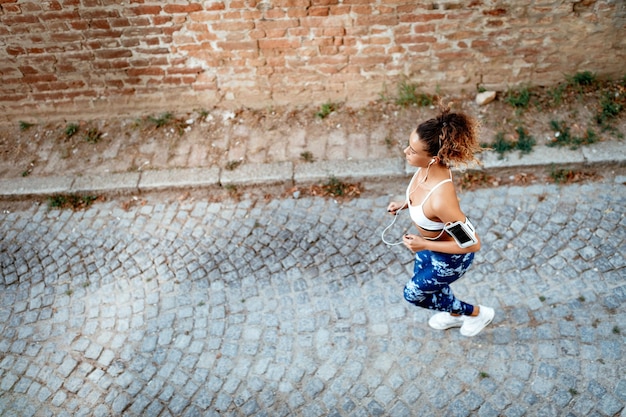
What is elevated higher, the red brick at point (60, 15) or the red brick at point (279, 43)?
the red brick at point (60, 15)

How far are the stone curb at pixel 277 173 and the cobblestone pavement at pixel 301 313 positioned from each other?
26 centimetres

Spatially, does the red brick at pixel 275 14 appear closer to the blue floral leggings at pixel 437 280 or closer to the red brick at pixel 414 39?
the red brick at pixel 414 39

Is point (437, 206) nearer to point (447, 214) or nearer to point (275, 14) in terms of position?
point (447, 214)

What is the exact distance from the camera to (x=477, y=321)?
3.92 meters

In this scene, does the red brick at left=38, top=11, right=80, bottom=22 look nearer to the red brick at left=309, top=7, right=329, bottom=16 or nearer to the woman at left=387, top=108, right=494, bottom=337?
the red brick at left=309, top=7, right=329, bottom=16

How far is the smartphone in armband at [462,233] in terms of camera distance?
117 inches

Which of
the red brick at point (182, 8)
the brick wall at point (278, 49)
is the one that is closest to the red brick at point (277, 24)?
the brick wall at point (278, 49)

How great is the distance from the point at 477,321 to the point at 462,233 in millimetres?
1262

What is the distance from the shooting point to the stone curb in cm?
502

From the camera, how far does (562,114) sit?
543 cm

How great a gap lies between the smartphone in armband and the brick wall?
3.06 metres

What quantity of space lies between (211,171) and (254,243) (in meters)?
1.11

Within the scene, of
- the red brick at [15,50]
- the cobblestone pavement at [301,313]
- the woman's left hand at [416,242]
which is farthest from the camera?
the red brick at [15,50]

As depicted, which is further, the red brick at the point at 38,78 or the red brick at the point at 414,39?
the red brick at the point at 38,78
